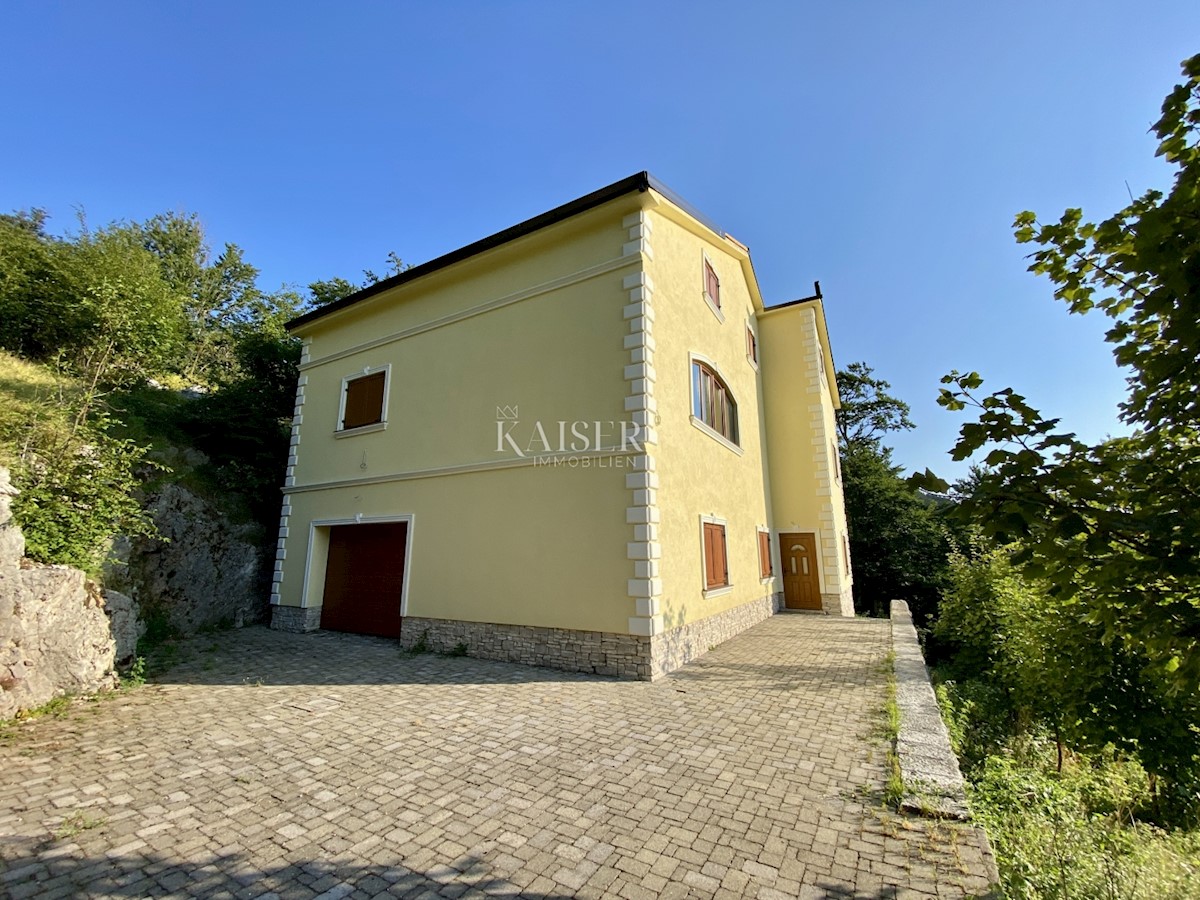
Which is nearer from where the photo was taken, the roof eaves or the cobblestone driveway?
the cobblestone driveway

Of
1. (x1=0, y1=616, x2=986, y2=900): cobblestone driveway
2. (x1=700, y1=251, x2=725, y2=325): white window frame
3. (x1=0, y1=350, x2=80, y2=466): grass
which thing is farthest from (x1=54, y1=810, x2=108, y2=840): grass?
(x1=700, y1=251, x2=725, y2=325): white window frame

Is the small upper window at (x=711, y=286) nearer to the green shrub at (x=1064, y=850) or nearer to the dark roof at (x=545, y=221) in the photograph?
the dark roof at (x=545, y=221)

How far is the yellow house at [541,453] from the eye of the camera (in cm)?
771

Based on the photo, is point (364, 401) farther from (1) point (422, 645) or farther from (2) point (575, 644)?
(2) point (575, 644)

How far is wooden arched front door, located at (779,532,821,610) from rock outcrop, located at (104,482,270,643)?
528 inches

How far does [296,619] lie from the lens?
10.8m

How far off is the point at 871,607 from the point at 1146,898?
832 inches

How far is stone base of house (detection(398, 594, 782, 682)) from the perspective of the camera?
281 inches

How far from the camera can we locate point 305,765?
4.29 metres

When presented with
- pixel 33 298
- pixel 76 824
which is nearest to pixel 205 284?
Answer: pixel 33 298

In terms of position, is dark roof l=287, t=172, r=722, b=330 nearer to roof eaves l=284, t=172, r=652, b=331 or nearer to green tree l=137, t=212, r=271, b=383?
roof eaves l=284, t=172, r=652, b=331

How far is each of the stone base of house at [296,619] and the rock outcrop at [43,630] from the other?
4553 mm

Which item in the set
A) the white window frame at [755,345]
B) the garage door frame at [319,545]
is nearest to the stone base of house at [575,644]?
the garage door frame at [319,545]

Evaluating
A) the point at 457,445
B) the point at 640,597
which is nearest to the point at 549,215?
the point at 457,445
